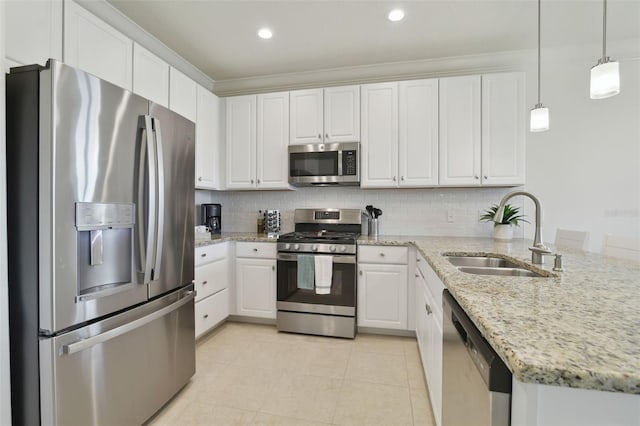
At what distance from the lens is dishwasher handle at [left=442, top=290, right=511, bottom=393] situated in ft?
2.25

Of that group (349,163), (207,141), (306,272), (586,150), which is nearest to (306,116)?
(349,163)

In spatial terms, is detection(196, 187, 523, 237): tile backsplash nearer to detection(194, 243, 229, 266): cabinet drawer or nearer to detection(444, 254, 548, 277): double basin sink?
detection(194, 243, 229, 266): cabinet drawer

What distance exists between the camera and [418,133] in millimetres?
2891

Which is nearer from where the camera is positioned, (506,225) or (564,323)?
(564,323)

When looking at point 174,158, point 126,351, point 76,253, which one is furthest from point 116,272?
point 174,158

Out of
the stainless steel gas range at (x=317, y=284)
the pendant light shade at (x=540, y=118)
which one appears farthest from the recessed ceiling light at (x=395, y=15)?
the stainless steel gas range at (x=317, y=284)

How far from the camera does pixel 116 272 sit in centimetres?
143

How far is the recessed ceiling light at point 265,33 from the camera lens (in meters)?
2.54

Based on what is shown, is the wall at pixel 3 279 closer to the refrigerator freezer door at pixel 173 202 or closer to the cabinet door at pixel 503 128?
the refrigerator freezer door at pixel 173 202

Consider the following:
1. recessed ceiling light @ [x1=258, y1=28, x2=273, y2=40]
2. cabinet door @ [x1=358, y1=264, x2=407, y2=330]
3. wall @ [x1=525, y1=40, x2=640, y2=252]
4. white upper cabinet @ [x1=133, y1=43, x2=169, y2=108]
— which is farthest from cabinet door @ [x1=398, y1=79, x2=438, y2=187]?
white upper cabinet @ [x1=133, y1=43, x2=169, y2=108]

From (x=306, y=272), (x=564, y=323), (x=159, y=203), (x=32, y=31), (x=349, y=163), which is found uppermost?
(x=32, y=31)

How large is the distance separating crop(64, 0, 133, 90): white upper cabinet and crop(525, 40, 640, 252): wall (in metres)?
3.50

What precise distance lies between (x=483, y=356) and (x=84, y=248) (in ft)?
5.02

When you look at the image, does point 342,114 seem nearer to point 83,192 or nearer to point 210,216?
point 210,216
